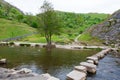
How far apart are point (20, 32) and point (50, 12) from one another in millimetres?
58890

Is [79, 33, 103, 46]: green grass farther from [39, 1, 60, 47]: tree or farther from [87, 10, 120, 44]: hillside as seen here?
[39, 1, 60, 47]: tree

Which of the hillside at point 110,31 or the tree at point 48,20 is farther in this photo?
the hillside at point 110,31

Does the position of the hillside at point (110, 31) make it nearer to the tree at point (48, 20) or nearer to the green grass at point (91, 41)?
the green grass at point (91, 41)

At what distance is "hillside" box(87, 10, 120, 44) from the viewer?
84.9 meters

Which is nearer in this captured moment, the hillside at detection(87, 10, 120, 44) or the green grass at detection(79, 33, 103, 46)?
the hillside at detection(87, 10, 120, 44)

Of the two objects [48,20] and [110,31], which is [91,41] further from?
[48,20]

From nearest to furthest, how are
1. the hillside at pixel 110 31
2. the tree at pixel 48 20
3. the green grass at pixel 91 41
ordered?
the tree at pixel 48 20 < the hillside at pixel 110 31 < the green grass at pixel 91 41

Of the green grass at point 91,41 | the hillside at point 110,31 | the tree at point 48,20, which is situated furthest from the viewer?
the green grass at point 91,41

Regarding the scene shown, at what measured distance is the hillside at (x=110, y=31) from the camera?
8488cm

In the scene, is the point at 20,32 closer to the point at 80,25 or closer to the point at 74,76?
the point at 80,25

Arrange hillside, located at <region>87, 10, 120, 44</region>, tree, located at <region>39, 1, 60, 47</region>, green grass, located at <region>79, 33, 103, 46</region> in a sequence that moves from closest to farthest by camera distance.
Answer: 1. tree, located at <region>39, 1, 60, 47</region>
2. hillside, located at <region>87, 10, 120, 44</region>
3. green grass, located at <region>79, 33, 103, 46</region>

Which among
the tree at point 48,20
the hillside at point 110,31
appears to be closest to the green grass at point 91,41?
the hillside at point 110,31

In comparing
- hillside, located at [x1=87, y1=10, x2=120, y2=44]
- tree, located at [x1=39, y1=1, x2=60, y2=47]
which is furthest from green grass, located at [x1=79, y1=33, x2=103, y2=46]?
tree, located at [x1=39, y1=1, x2=60, y2=47]

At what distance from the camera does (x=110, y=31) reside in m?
90.2
